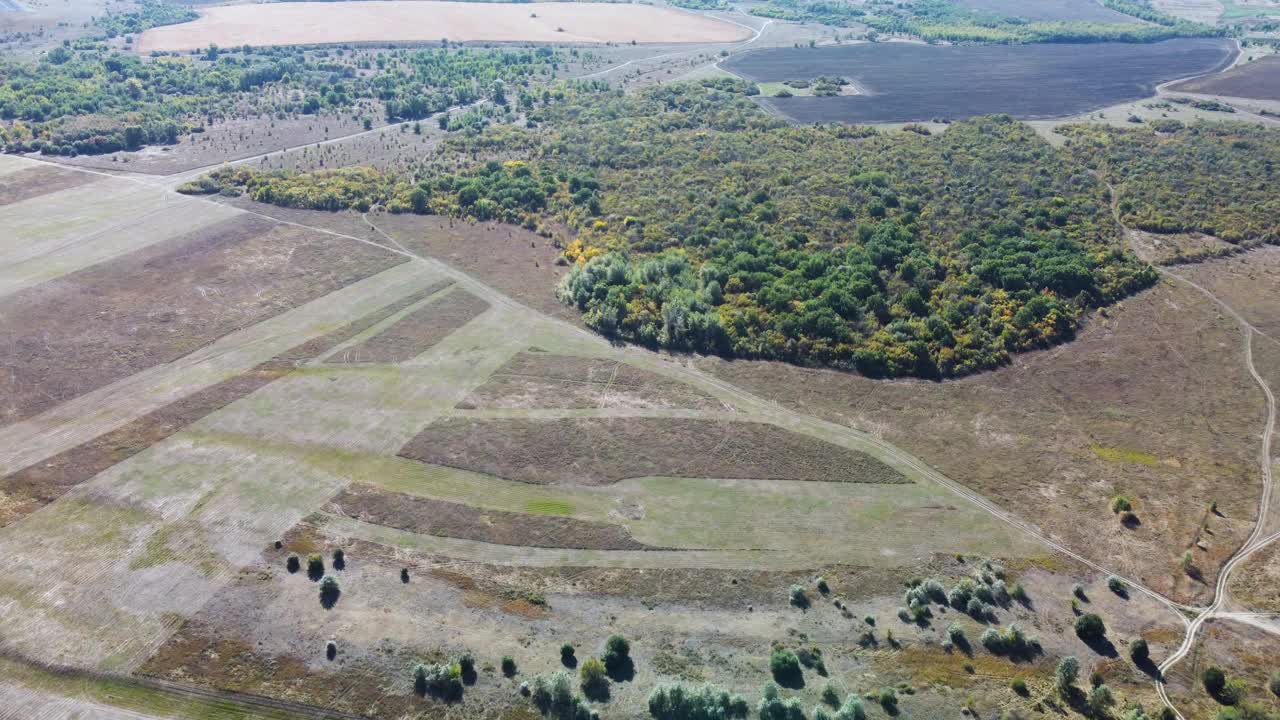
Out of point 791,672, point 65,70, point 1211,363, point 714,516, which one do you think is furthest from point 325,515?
point 65,70

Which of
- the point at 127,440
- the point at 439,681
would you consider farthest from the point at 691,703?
the point at 127,440

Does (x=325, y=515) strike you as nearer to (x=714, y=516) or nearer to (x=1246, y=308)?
(x=714, y=516)

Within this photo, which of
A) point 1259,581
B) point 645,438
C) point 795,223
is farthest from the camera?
point 795,223

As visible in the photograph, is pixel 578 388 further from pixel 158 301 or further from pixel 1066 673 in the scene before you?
pixel 158 301

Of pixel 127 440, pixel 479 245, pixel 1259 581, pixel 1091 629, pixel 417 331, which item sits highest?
pixel 479 245

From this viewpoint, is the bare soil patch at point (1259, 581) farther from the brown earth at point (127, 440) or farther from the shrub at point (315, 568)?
the brown earth at point (127, 440)

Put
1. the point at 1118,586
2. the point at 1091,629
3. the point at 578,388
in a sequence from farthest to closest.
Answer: the point at 578,388, the point at 1118,586, the point at 1091,629

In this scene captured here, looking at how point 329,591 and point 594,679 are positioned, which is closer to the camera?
point 594,679

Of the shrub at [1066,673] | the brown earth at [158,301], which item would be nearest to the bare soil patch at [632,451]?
the shrub at [1066,673]
